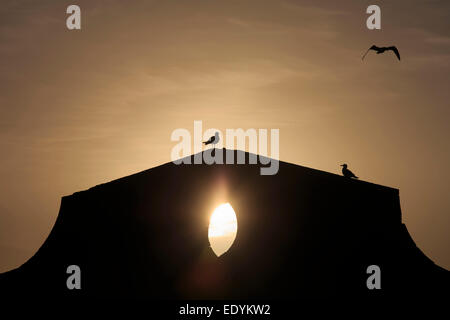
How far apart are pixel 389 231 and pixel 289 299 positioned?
308cm

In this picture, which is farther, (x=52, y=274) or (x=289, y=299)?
(x=52, y=274)

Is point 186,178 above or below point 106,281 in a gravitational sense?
above

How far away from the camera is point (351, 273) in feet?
71.5

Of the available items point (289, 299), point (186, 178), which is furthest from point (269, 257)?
point (186, 178)

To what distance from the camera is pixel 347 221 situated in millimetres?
22078

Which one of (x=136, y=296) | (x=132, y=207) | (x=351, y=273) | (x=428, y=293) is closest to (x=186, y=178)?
(x=132, y=207)

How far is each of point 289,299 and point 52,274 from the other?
6105 millimetres

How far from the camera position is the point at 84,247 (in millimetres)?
22828
